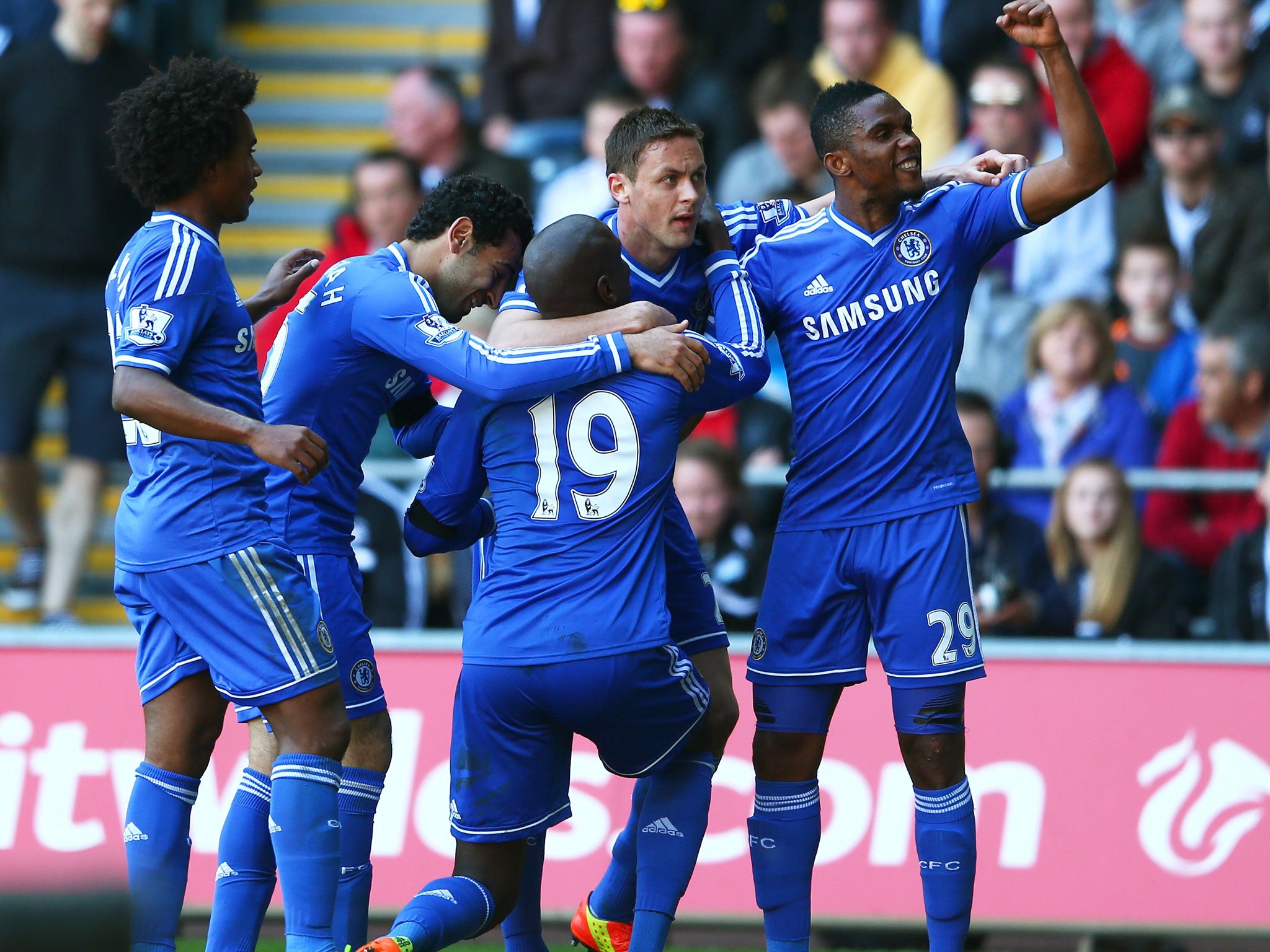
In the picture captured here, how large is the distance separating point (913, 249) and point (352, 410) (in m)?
1.73

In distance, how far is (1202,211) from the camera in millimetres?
8953

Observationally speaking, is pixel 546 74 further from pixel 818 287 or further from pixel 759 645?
pixel 759 645

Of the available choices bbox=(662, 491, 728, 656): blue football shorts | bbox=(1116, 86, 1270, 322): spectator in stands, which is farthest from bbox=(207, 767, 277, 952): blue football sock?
bbox=(1116, 86, 1270, 322): spectator in stands

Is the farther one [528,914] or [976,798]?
[976,798]

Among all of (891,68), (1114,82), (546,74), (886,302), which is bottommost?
(886,302)

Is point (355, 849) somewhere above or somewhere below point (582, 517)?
below

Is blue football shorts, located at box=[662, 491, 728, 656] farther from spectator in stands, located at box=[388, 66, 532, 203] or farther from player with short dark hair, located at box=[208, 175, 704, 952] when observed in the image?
spectator in stands, located at box=[388, 66, 532, 203]

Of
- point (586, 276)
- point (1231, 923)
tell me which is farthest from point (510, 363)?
point (1231, 923)

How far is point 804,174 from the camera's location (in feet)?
29.8

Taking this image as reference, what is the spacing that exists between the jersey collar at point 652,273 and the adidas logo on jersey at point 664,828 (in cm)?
155

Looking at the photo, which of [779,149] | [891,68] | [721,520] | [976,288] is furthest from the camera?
[891,68]

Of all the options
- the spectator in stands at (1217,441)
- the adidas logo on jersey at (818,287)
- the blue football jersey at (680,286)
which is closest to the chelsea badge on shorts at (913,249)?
the adidas logo on jersey at (818,287)

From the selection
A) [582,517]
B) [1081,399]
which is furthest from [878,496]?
[1081,399]

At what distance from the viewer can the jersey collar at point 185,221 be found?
4.71 m
